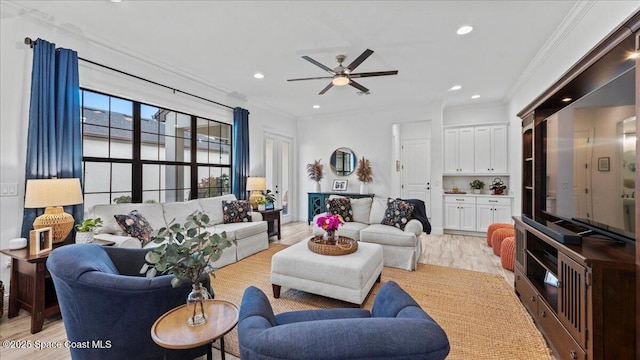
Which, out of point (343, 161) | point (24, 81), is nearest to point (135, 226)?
point (24, 81)

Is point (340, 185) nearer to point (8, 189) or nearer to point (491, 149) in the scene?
point (491, 149)

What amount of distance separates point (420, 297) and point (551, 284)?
110 centimetres

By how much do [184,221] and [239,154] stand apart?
1764 millimetres

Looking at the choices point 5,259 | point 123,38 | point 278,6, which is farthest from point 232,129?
point 5,259

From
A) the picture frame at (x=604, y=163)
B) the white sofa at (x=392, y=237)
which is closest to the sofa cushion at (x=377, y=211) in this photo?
the white sofa at (x=392, y=237)

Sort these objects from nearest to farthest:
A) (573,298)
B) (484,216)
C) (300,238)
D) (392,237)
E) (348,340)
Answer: (348,340) < (573,298) < (392,237) < (300,238) < (484,216)

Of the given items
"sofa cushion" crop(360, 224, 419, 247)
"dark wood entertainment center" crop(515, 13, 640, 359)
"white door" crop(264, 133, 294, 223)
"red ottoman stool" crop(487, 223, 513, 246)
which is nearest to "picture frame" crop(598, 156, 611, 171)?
"dark wood entertainment center" crop(515, 13, 640, 359)

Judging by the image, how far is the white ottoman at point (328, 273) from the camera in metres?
2.41

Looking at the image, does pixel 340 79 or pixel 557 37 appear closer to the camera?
pixel 557 37

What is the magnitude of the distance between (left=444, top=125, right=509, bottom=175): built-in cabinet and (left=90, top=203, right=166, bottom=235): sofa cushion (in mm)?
5481

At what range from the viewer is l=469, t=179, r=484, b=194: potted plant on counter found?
5668mm

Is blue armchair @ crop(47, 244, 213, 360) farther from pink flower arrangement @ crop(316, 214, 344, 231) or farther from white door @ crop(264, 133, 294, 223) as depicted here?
white door @ crop(264, 133, 294, 223)

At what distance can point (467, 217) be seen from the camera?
5.49 m

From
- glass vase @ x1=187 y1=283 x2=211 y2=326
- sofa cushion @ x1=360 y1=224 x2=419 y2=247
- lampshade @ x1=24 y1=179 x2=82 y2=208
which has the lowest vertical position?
sofa cushion @ x1=360 y1=224 x2=419 y2=247
